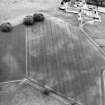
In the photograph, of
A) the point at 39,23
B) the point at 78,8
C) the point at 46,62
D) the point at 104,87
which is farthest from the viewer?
the point at 78,8

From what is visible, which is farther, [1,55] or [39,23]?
[39,23]

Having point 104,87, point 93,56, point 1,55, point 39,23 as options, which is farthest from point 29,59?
point 104,87

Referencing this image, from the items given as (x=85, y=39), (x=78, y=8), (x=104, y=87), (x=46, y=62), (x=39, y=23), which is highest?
(x=78, y=8)

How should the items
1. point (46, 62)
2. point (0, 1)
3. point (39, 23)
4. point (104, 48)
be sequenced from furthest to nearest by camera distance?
point (0, 1) → point (39, 23) → point (104, 48) → point (46, 62)

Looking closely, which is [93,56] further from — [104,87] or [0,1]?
[0,1]

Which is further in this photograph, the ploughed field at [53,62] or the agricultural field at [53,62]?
the ploughed field at [53,62]

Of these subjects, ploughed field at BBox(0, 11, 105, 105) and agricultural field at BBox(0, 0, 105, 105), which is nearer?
agricultural field at BBox(0, 0, 105, 105)

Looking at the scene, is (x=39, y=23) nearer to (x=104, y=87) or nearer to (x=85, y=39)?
(x=85, y=39)

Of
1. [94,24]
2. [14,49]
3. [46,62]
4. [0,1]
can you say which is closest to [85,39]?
[94,24]

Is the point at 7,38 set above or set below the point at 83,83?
above
